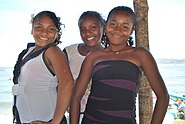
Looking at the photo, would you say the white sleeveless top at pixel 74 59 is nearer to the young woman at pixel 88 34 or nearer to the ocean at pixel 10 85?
the young woman at pixel 88 34

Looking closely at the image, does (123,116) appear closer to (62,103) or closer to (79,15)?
(62,103)

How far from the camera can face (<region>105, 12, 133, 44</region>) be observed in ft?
6.08

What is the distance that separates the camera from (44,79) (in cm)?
178

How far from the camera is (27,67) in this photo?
1.80 metres

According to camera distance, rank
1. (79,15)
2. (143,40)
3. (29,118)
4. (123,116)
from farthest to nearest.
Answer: (143,40) < (79,15) < (29,118) < (123,116)

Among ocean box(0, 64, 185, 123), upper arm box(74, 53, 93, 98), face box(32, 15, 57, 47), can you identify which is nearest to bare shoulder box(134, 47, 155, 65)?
upper arm box(74, 53, 93, 98)

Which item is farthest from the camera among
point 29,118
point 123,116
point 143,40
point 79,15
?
point 143,40

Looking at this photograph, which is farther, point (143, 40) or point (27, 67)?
point (143, 40)

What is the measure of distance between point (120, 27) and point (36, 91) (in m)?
0.62

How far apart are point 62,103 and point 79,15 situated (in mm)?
852

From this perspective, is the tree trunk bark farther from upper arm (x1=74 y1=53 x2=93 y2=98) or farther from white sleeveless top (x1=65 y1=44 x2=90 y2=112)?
upper arm (x1=74 y1=53 x2=93 y2=98)

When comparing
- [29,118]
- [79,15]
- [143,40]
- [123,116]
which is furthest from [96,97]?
[143,40]

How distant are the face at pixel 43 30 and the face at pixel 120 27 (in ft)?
1.15

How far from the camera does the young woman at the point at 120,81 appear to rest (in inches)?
67.4
